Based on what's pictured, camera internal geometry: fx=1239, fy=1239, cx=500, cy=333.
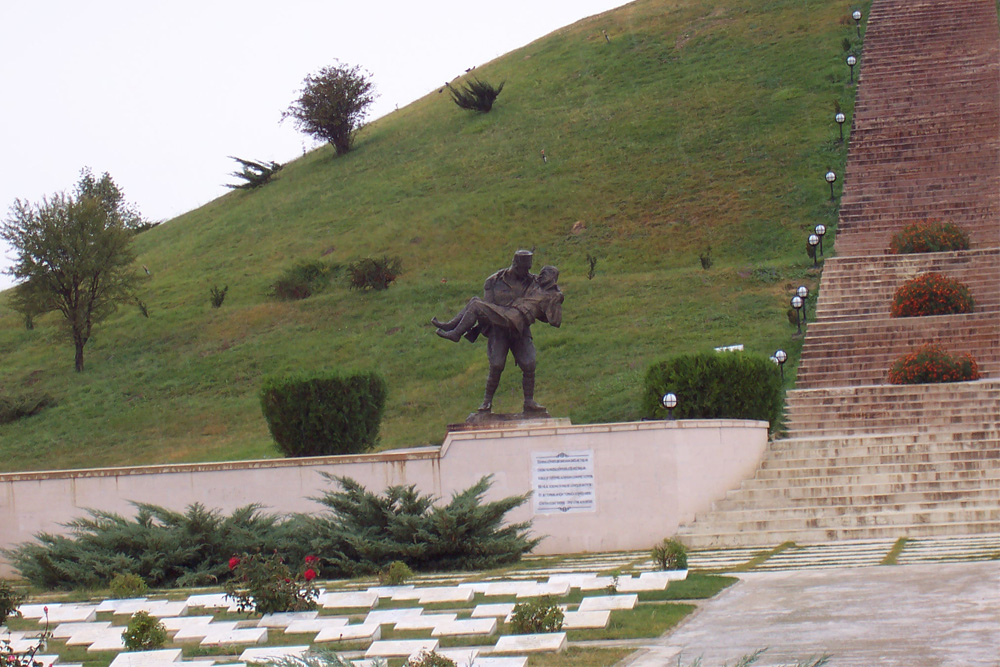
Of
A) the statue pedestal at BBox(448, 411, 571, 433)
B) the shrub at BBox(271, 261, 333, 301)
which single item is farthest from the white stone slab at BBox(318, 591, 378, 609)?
the shrub at BBox(271, 261, 333, 301)

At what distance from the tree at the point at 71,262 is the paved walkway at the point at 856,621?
80.1 feet

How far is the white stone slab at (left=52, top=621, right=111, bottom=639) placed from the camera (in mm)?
9485

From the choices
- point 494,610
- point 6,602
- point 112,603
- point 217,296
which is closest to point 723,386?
point 494,610

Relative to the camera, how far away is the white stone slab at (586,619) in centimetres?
826

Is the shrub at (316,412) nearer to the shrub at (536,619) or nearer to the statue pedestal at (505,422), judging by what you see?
the statue pedestal at (505,422)

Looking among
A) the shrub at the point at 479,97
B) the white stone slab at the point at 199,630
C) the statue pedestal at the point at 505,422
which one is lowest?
the white stone slab at the point at 199,630

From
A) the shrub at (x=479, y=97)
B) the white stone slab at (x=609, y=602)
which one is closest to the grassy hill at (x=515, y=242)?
the shrub at (x=479, y=97)

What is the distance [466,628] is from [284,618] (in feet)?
5.97

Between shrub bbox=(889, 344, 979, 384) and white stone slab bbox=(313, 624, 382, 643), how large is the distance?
1277cm

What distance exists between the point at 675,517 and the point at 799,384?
259 inches

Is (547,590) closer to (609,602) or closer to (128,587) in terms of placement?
(609,602)

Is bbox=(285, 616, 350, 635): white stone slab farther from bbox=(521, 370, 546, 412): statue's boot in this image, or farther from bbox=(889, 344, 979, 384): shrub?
bbox=(889, 344, 979, 384): shrub

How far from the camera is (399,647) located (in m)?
7.83

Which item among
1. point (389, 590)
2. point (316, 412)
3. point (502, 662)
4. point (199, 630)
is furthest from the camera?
point (316, 412)
